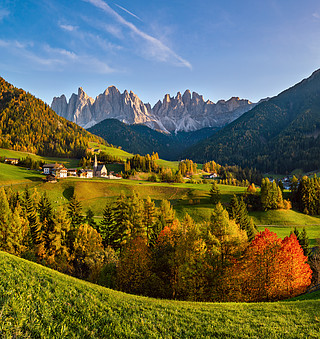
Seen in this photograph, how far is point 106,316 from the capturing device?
10.8m

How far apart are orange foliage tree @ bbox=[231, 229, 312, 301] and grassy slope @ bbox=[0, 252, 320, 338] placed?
13640 millimetres

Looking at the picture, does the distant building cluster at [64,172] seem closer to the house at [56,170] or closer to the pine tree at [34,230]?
the house at [56,170]

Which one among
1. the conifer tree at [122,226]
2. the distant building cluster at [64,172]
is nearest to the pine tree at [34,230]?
the conifer tree at [122,226]

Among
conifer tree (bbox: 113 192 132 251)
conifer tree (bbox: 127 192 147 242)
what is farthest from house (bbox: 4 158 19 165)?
conifer tree (bbox: 127 192 147 242)

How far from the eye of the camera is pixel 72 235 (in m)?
43.0

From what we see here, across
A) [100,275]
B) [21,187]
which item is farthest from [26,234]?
[21,187]

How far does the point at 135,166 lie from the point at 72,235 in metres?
134

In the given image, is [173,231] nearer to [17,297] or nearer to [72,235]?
[72,235]

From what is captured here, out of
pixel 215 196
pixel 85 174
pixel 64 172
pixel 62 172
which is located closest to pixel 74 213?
pixel 215 196

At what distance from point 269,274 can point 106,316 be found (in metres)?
28.8

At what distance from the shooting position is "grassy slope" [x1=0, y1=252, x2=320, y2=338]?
8664mm

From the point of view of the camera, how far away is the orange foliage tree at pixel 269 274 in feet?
95.1

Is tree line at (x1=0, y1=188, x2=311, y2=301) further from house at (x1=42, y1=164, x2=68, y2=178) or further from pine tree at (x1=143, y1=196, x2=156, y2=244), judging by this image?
house at (x1=42, y1=164, x2=68, y2=178)

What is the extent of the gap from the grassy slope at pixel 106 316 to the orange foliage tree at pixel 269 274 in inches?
537
